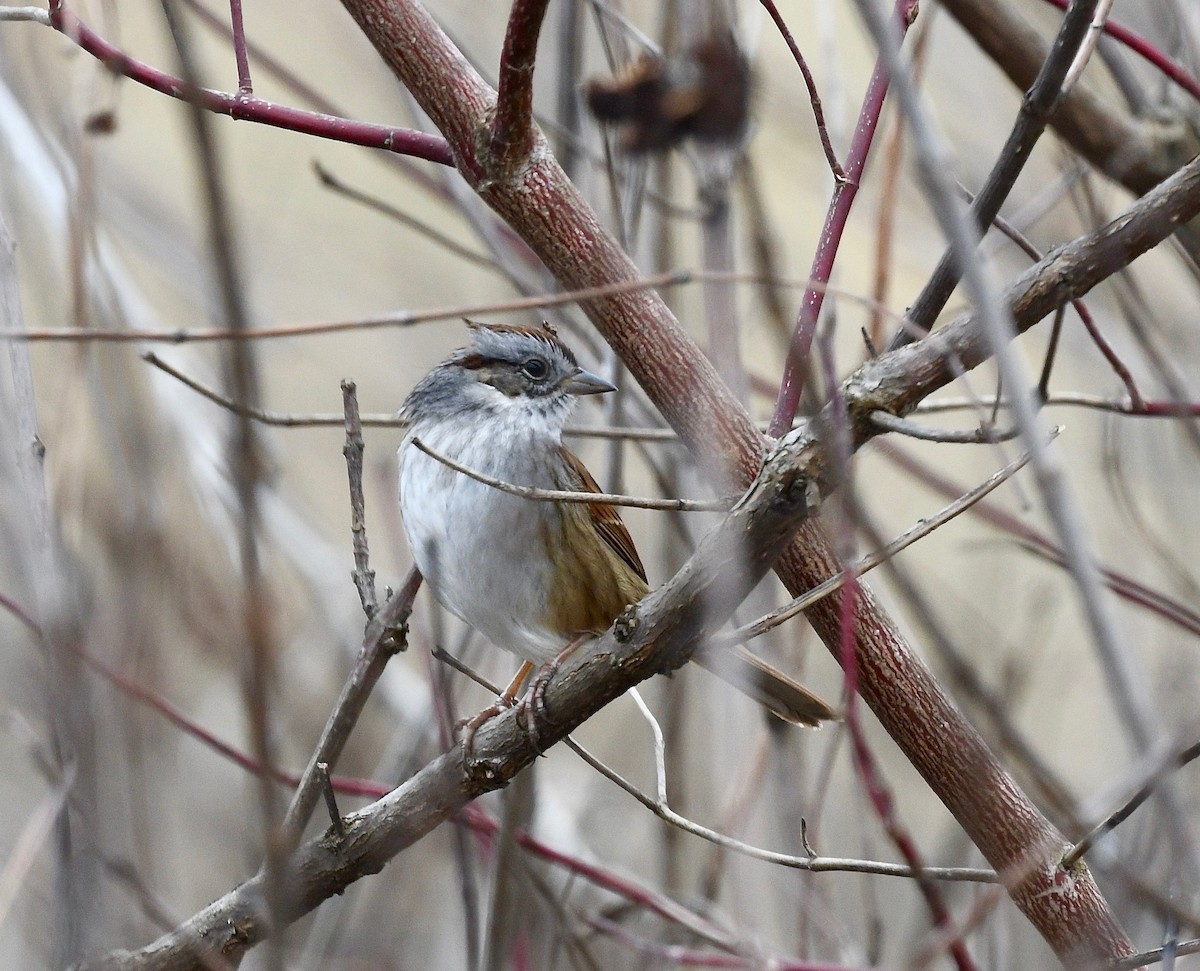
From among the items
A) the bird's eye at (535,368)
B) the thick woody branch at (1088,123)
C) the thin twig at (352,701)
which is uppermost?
the bird's eye at (535,368)

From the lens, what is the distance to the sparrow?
3139 mm

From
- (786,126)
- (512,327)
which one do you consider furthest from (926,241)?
(512,327)

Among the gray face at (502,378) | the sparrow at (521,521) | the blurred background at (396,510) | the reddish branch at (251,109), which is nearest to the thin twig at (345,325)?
the blurred background at (396,510)

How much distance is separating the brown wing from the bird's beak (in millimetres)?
168

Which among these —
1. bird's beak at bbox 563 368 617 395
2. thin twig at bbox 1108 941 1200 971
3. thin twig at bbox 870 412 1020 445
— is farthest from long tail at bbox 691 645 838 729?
thin twig at bbox 870 412 1020 445

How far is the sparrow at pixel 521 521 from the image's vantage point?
10.3 ft

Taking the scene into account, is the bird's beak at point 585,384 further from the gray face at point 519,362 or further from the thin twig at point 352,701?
the thin twig at point 352,701

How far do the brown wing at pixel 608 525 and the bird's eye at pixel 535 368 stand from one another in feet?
0.79

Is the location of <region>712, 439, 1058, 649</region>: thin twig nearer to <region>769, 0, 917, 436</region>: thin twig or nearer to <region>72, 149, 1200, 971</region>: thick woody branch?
<region>72, 149, 1200, 971</region>: thick woody branch

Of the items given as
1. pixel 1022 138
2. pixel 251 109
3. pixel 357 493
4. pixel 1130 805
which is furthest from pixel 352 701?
pixel 1022 138

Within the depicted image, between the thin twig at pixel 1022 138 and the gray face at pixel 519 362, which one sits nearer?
the thin twig at pixel 1022 138

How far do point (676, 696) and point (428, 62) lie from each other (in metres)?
1.70

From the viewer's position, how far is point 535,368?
11.7 ft

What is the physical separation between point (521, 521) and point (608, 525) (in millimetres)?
269
